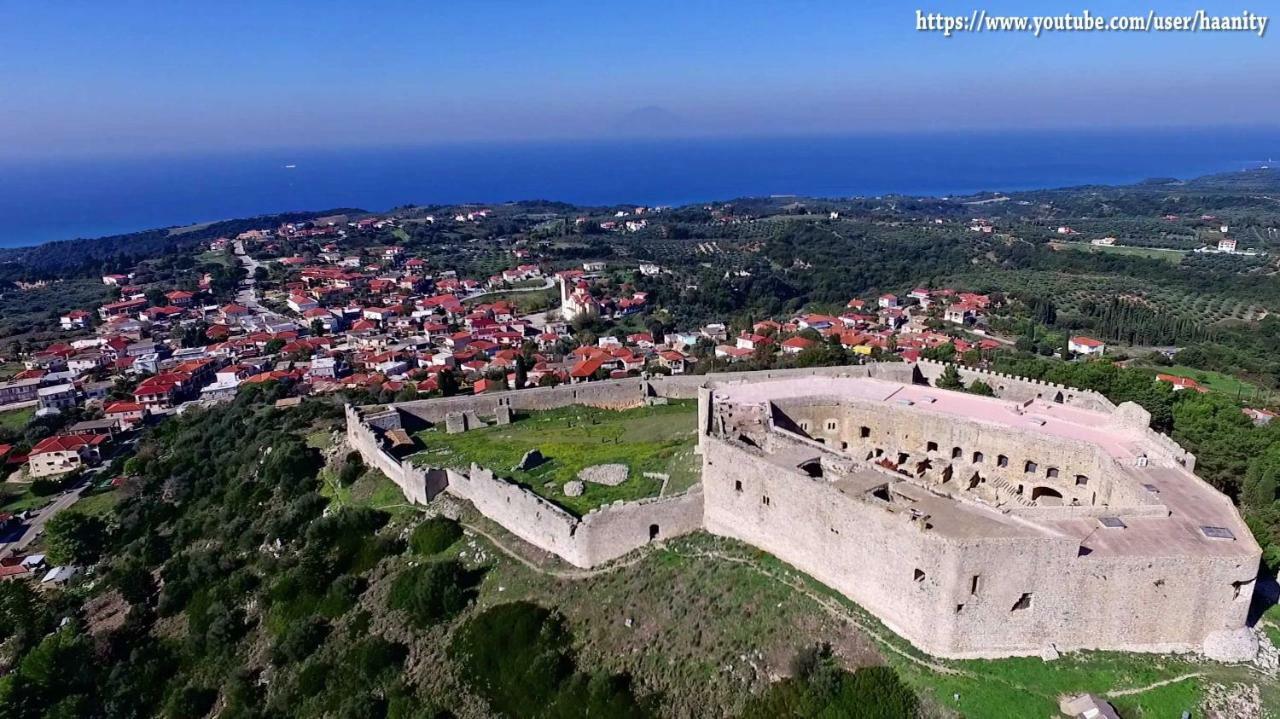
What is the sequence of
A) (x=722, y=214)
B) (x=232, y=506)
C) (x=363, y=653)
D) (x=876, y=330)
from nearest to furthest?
(x=363, y=653)
(x=232, y=506)
(x=876, y=330)
(x=722, y=214)

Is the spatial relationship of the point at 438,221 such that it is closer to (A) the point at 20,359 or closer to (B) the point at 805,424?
(A) the point at 20,359

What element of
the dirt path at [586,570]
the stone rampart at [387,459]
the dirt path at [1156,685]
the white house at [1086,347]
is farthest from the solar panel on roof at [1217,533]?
the white house at [1086,347]

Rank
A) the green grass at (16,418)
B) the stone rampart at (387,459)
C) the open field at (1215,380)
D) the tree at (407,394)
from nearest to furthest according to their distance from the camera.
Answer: the stone rampart at (387,459) < the tree at (407,394) < the open field at (1215,380) < the green grass at (16,418)

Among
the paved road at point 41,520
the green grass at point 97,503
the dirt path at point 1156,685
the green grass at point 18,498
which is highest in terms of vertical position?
the dirt path at point 1156,685

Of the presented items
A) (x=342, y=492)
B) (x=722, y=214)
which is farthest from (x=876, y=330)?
(x=722, y=214)

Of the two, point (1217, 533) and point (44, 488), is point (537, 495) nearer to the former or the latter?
point (1217, 533)

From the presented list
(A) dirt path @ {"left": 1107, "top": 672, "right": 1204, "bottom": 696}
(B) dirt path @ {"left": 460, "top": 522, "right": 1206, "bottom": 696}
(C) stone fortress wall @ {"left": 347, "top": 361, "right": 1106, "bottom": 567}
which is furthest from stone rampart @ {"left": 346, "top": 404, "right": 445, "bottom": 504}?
(A) dirt path @ {"left": 1107, "top": 672, "right": 1204, "bottom": 696}

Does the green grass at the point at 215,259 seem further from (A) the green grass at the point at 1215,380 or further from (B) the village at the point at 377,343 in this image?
(A) the green grass at the point at 1215,380
